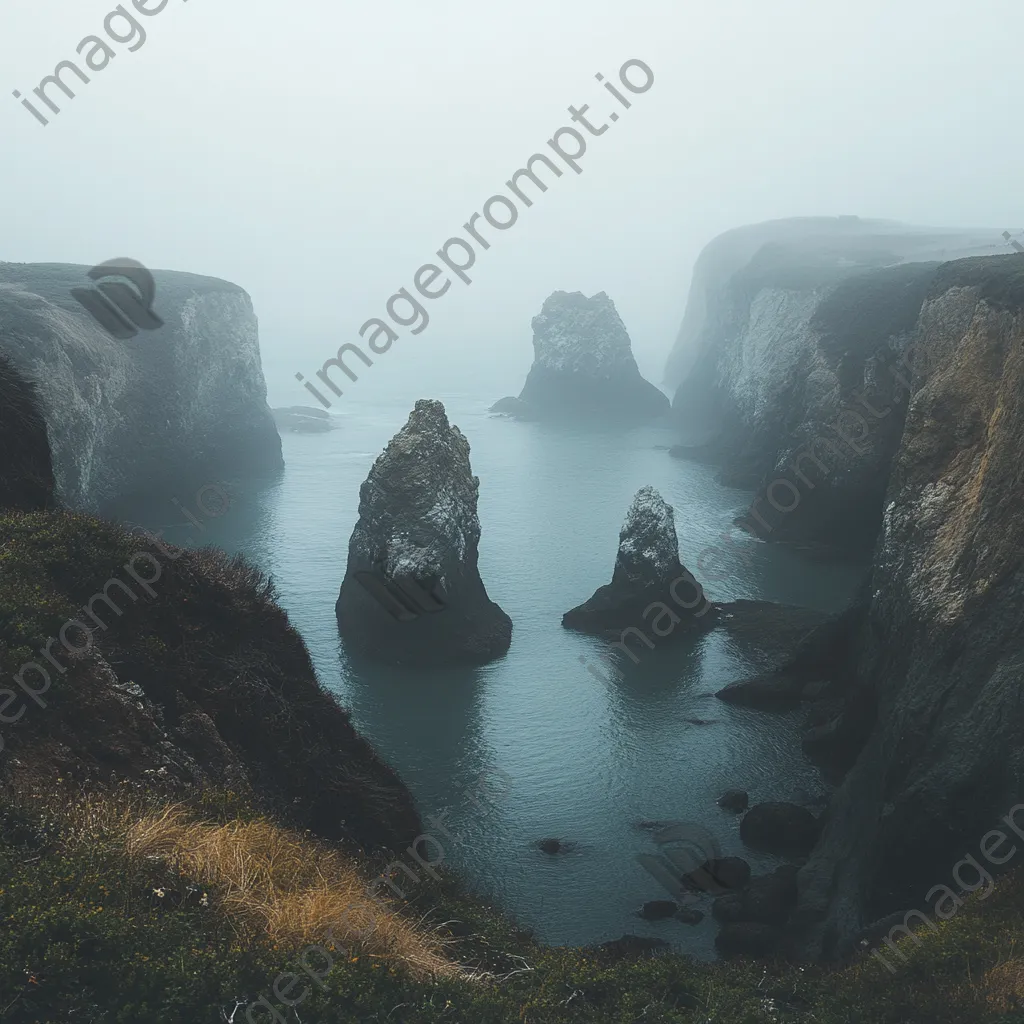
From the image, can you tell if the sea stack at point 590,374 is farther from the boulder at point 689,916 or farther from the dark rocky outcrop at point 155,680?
the dark rocky outcrop at point 155,680

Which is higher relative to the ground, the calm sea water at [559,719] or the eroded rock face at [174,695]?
the eroded rock face at [174,695]

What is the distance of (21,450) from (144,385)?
2423 inches

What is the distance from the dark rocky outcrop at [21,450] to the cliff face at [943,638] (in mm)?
22100

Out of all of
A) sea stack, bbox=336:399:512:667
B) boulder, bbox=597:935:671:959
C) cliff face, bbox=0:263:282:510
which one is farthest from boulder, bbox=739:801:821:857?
cliff face, bbox=0:263:282:510

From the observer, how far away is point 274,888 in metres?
13.4

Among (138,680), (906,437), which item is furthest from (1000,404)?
(138,680)

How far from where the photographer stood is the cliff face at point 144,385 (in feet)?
216

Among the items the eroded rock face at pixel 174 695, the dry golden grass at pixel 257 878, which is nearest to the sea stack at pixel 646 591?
the eroded rock face at pixel 174 695

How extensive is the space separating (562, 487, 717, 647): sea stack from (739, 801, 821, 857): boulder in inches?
776

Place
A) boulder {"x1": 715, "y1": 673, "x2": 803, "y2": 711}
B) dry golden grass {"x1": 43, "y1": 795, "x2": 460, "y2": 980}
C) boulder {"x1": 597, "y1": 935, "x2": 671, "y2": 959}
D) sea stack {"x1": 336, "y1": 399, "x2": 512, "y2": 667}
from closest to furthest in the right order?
1. dry golden grass {"x1": 43, "y1": 795, "x2": 460, "y2": 980}
2. boulder {"x1": 597, "y1": 935, "x2": 671, "y2": 959}
3. boulder {"x1": 715, "y1": 673, "x2": 803, "y2": 711}
4. sea stack {"x1": 336, "y1": 399, "x2": 512, "y2": 667}

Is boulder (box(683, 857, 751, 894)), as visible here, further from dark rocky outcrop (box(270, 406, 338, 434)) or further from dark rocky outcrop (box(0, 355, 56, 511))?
dark rocky outcrop (box(270, 406, 338, 434))

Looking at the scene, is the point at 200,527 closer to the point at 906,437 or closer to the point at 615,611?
the point at 615,611

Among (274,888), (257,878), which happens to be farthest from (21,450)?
(274,888)

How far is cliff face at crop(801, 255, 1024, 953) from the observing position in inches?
939
